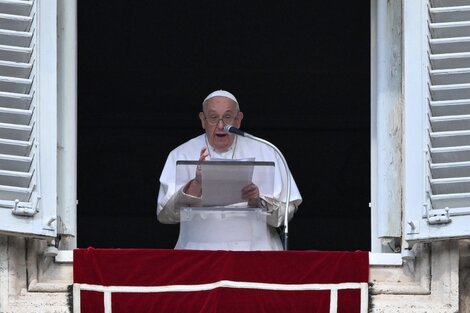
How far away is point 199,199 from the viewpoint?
8844 millimetres

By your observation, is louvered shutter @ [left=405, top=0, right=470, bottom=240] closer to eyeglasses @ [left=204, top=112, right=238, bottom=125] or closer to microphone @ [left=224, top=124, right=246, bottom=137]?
microphone @ [left=224, top=124, right=246, bottom=137]

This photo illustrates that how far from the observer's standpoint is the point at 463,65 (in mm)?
8609

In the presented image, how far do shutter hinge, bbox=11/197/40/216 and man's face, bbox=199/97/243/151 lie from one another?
1342 mm

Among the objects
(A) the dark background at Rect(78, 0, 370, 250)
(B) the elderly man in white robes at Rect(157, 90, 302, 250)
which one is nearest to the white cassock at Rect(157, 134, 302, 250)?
(B) the elderly man in white robes at Rect(157, 90, 302, 250)

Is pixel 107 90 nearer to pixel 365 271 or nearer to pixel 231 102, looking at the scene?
pixel 231 102

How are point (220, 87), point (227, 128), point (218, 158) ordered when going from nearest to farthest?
point (227, 128)
point (218, 158)
point (220, 87)

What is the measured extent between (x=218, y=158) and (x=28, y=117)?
1128 millimetres

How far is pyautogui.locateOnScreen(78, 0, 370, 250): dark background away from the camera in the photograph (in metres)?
12.9

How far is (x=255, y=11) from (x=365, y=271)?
4649 millimetres

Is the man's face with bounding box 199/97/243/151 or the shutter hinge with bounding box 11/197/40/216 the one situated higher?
the man's face with bounding box 199/97/243/151

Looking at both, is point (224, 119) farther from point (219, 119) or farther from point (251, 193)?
point (251, 193)

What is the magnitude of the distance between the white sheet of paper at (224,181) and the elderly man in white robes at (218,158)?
54mm

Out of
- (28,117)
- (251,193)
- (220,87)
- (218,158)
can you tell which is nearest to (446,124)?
(251,193)

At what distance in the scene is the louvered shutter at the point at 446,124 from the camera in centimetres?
842
